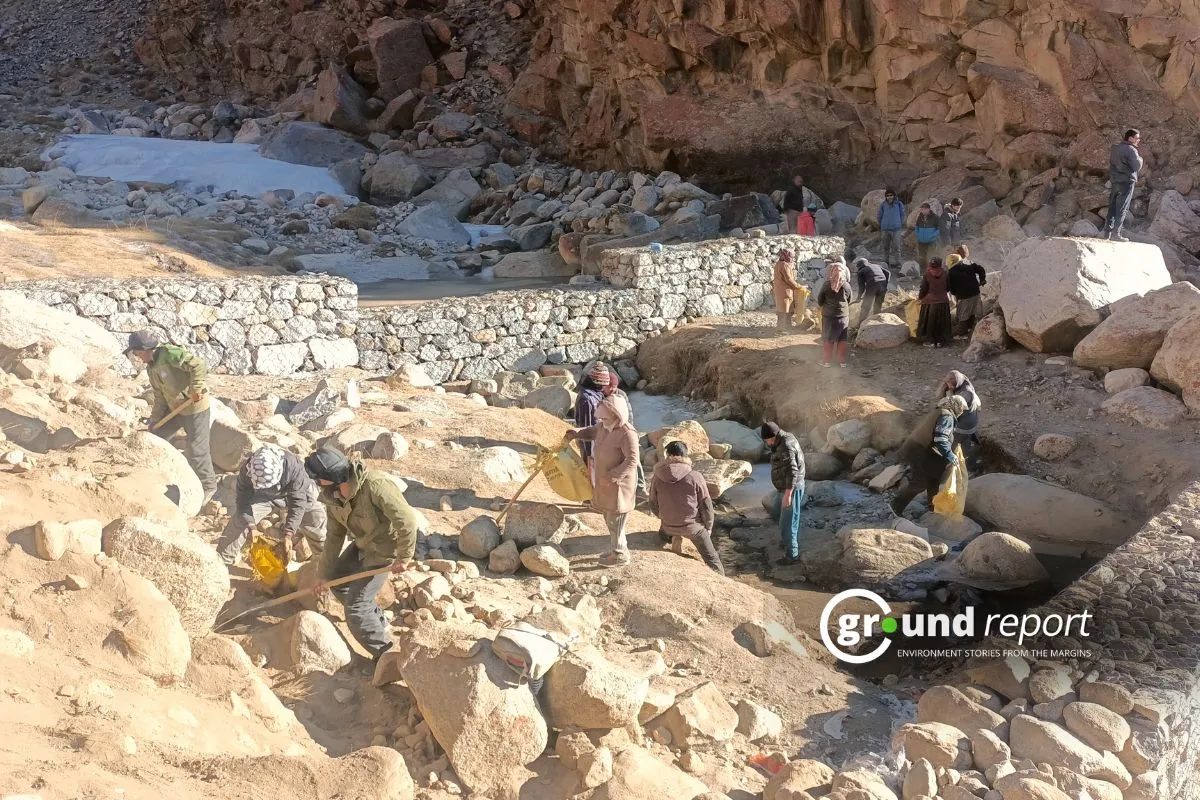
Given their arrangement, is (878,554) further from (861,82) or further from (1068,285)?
(861,82)

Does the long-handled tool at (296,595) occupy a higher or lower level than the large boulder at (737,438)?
higher

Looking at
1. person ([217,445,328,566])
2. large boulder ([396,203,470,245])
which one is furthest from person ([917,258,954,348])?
large boulder ([396,203,470,245])

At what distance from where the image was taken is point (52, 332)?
8.71m

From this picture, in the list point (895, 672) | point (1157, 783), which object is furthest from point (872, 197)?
point (1157, 783)

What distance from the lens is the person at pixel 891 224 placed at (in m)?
15.0

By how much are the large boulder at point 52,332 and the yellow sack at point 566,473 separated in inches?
163

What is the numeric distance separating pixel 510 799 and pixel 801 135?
19437 millimetres

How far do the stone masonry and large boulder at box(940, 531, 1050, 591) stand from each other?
240 inches

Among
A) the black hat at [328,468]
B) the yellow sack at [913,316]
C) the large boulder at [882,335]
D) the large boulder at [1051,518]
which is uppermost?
the black hat at [328,468]

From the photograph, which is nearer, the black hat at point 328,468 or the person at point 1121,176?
the black hat at point 328,468

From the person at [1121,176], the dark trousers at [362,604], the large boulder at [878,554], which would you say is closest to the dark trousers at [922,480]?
the large boulder at [878,554]

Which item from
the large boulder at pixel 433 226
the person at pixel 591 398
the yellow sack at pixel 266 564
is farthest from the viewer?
the large boulder at pixel 433 226

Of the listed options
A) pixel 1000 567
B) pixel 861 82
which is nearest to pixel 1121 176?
A: pixel 1000 567

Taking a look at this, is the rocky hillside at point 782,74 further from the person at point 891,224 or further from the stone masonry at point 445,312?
the stone masonry at point 445,312
